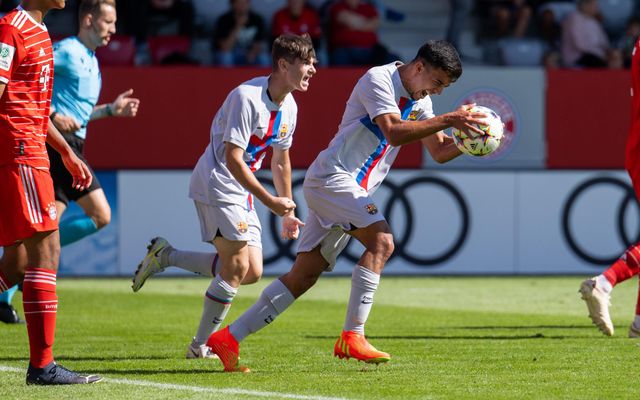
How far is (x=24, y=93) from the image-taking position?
638 centimetres

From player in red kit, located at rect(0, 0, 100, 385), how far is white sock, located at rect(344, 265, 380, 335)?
1.54 m

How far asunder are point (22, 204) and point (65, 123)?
309 cm

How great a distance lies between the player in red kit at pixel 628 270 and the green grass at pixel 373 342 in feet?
0.56

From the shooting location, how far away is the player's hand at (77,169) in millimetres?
6664

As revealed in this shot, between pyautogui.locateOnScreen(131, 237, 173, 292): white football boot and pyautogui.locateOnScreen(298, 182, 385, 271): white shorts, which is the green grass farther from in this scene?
pyautogui.locateOnScreen(298, 182, 385, 271): white shorts

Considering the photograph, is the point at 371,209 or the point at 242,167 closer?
the point at 242,167

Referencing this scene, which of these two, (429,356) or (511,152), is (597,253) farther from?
(429,356)

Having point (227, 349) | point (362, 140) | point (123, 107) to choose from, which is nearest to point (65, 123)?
point (123, 107)

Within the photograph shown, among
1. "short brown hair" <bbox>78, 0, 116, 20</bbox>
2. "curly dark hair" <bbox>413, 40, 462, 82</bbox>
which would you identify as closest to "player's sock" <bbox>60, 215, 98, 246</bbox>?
"short brown hair" <bbox>78, 0, 116, 20</bbox>

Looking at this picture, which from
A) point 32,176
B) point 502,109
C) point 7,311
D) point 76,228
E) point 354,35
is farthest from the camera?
point 354,35

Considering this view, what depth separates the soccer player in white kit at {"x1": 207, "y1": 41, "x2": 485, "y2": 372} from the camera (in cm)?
707

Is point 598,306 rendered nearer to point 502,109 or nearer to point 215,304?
point 215,304

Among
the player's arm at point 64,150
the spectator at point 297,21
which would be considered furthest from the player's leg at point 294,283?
the spectator at point 297,21

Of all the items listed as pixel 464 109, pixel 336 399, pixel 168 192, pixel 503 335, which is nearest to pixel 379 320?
pixel 503 335
